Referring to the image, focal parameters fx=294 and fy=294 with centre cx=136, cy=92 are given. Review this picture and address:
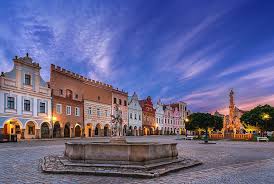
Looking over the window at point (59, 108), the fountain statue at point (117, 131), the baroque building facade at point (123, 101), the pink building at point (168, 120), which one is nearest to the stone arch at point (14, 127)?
the window at point (59, 108)

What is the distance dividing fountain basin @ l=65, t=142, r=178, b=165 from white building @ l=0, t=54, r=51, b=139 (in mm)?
27631

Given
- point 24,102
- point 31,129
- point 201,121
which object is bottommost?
point 31,129

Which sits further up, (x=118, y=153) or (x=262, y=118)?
(x=262, y=118)

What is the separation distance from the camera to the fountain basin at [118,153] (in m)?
10.2

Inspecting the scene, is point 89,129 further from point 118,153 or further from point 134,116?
point 118,153

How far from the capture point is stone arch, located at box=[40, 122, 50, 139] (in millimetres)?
41888

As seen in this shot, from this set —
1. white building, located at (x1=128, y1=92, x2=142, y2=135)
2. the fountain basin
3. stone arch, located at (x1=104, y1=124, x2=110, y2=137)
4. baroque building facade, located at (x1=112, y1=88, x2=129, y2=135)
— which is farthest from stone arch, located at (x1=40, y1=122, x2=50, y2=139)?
the fountain basin

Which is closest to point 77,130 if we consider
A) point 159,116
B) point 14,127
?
point 14,127

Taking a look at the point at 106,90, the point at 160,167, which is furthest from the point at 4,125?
the point at 160,167

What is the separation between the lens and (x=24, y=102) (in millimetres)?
38844

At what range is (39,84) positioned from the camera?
41.5 meters

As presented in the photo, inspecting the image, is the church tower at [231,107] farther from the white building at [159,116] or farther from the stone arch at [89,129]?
the white building at [159,116]

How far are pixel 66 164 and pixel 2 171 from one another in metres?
2.10

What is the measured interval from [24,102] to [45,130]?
5.79 metres
